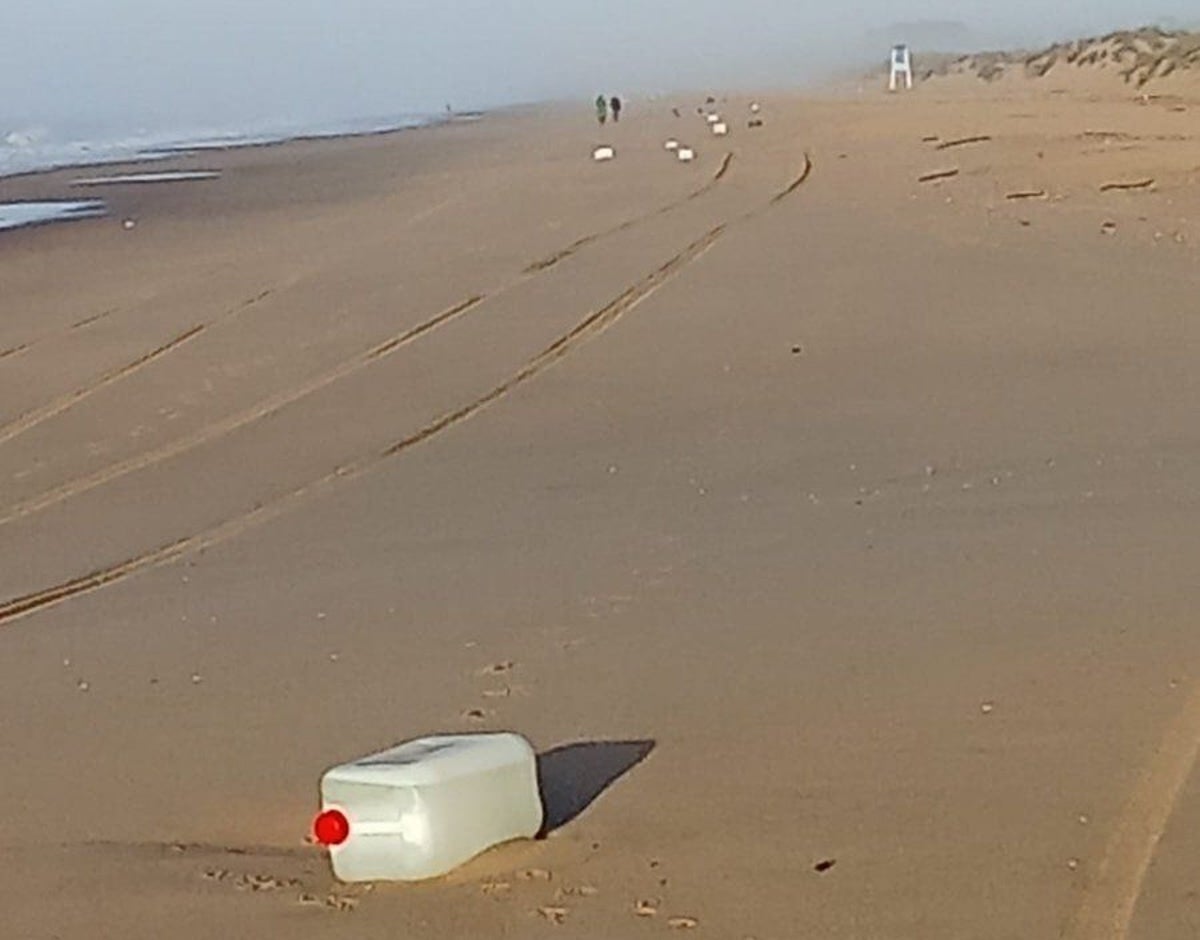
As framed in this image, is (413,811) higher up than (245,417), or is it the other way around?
(413,811)

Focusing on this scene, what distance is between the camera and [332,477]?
34.4 feet

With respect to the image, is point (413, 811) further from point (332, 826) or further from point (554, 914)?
point (554, 914)

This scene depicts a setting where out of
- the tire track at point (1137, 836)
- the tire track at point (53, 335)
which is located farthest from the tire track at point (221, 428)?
the tire track at point (1137, 836)

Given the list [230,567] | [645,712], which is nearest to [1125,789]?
[645,712]

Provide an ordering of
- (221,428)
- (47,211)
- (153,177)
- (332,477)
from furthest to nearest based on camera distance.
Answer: (153,177) < (47,211) < (221,428) < (332,477)

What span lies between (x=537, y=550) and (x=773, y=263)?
9156 mm

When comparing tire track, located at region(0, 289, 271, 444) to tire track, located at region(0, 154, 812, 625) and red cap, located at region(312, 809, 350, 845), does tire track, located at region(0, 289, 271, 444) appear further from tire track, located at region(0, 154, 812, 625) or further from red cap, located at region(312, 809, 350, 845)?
red cap, located at region(312, 809, 350, 845)

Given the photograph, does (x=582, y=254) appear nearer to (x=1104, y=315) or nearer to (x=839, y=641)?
(x=1104, y=315)

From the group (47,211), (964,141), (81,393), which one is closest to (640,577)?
(81,393)

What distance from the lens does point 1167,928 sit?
4375 millimetres

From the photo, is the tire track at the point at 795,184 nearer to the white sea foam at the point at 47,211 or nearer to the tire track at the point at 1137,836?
Answer: the white sea foam at the point at 47,211

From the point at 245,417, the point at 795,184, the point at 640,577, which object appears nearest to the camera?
the point at 640,577

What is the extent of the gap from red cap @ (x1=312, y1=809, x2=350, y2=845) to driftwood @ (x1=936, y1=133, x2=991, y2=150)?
1005 inches

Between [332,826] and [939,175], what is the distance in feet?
68.1
